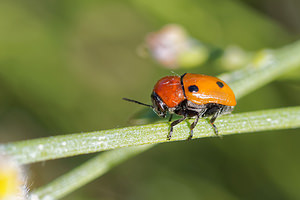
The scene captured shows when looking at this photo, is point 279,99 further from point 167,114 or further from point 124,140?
point 124,140

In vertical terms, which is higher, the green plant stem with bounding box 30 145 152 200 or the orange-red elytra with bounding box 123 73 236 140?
the orange-red elytra with bounding box 123 73 236 140

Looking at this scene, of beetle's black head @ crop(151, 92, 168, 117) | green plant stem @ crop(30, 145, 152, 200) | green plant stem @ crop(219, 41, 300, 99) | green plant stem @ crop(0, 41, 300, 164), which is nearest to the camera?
green plant stem @ crop(0, 41, 300, 164)

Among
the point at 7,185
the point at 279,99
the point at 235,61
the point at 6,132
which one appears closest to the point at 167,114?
the point at 235,61

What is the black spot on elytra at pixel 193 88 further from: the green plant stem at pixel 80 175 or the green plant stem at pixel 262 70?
the green plant stem at pixel 80 175

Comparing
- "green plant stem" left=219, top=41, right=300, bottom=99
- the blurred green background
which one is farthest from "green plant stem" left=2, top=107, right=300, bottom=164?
the blurred green background

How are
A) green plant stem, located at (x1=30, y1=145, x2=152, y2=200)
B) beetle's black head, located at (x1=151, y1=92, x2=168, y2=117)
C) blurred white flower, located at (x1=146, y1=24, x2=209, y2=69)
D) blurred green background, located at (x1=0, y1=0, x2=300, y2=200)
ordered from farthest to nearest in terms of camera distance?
blurred green background, located at (x1=0, y1=0, x2=300, y2=200) < blurred white flower, located at (x1=146, y1=24, x2=209, y2=69) < beetle's black head, located at (x1=151, y1=92, x2=168, y2=117) < green plant stem, located at (x1=30, y1=145, x2=152, y2=200)

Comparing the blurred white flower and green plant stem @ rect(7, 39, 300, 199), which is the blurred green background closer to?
the blurred white flower
